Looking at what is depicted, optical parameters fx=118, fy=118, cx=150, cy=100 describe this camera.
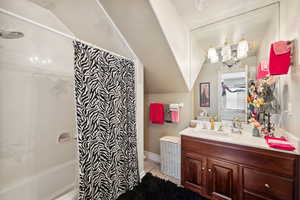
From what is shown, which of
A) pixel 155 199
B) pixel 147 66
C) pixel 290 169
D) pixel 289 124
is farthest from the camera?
pixel 147 66

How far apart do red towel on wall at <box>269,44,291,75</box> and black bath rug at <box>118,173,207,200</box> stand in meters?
1.65

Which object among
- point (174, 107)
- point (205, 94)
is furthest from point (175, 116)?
point (205, 94)

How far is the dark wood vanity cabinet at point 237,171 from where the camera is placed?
1079 millimetres

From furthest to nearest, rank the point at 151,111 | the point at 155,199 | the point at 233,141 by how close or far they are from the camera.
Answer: the point at 151,111 → the point at 155,199 → the point at 233,141

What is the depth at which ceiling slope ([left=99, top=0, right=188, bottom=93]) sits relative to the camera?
136 centimetres

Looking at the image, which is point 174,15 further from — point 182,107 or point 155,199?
point 155,199

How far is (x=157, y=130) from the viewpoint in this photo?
2.56 metres

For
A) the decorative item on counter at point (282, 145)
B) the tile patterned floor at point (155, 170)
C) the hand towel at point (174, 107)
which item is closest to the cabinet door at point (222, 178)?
the decorative item on counter at point (282, 145)

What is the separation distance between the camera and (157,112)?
2.39m

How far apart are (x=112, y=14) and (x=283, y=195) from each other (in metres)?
2.66

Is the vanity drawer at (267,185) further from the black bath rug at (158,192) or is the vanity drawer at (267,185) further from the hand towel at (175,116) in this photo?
the hand towel at (175,116)

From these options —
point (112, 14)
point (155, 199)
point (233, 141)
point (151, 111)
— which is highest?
point (112, 14)

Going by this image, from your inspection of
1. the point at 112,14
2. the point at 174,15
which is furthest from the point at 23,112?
the point at 174,15

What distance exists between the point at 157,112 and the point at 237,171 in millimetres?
1463
